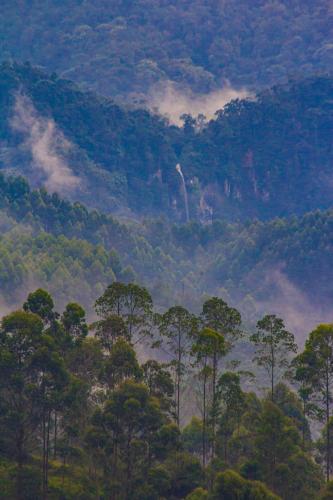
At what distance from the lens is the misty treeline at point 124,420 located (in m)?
112

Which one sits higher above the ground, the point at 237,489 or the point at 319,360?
the point at 319,360

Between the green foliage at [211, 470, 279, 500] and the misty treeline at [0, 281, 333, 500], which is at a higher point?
the misty treeline at [0, 281, 333, 500]

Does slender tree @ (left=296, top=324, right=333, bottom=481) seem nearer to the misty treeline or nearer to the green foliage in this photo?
the misty treeline

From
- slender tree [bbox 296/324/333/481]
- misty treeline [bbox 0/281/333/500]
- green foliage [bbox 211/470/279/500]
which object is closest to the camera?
green foliage [bbox 211/470/279/500]

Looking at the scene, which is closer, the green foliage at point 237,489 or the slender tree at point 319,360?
the green foliage at point 237,489

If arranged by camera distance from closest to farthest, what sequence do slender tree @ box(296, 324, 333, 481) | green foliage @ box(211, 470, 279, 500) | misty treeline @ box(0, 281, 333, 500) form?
1. green foliage @ box(211, 470, 279, 500)
2. misty treeline @ box(0, 281, 333, 500)
3. slender tree @ box(296, 324, 333, 481)

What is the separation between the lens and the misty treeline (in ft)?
368

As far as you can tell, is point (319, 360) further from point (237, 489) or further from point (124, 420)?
point (237, 489)

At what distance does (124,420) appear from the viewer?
112938 millimetres

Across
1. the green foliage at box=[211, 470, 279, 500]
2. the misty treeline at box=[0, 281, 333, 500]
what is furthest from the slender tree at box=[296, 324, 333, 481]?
the green foliage at box=[211, 470, 279, 500]

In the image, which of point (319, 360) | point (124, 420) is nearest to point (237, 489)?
point (124, 420)

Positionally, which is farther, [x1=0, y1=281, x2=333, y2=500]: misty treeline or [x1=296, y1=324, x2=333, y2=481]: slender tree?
[x1=296, y1=324, x2=333, y2=481]: slender tree

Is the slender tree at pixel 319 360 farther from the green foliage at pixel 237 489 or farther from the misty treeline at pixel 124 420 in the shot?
the green foliage at pixel 237 489

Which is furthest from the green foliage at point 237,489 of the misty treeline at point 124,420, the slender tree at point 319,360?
the slender tree at point 319,360
